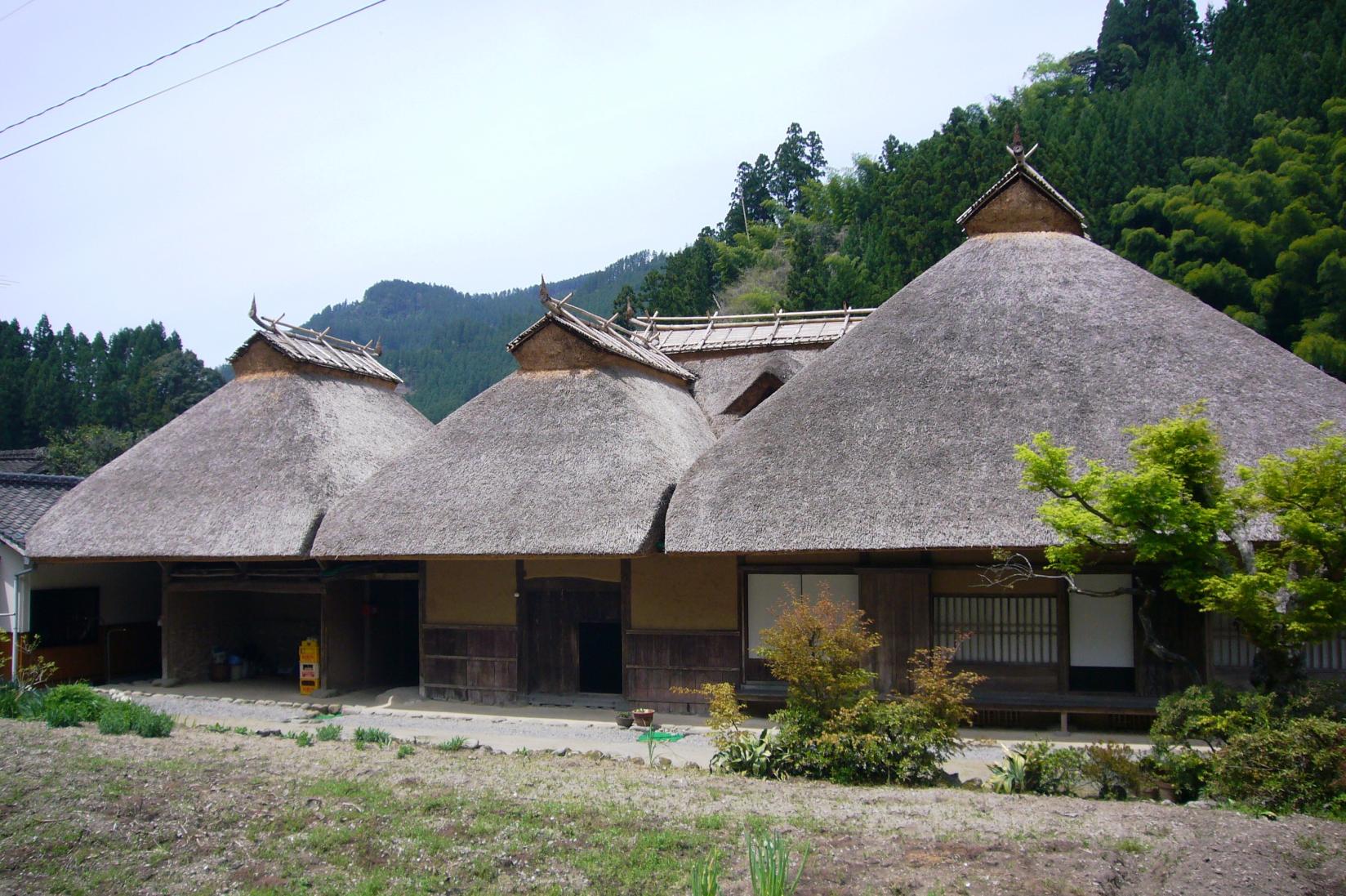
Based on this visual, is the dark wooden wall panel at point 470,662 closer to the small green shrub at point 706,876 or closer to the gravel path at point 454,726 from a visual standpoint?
the gravel path at point 454,726

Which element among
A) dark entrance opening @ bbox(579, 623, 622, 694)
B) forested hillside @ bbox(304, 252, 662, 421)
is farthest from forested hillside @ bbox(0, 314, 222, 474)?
dark entrance opening @ bbox(579, 623, 622, 694)

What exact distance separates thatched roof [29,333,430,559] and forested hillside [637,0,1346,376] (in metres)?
21.6

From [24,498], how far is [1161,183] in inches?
1442

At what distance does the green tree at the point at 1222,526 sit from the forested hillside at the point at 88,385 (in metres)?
42.7

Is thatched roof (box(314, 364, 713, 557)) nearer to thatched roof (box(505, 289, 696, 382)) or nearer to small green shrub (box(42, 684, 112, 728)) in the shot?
thatched roof (box(505, 289, 696, 382))

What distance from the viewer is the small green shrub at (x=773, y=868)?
6711 mm

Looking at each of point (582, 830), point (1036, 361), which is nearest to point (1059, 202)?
point (1036, 361)

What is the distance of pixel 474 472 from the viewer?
701 inches

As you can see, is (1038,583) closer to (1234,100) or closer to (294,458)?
(294,458)

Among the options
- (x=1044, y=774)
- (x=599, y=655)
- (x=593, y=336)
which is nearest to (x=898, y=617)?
(x=1044, y=774)

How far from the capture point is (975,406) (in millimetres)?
15086

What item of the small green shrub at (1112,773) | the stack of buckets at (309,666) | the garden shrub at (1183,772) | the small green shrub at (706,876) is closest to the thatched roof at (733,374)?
the stack of buckets at (309,666)

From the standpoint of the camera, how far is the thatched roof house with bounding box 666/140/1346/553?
45.7ft

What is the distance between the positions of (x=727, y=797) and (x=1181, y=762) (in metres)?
4.38
